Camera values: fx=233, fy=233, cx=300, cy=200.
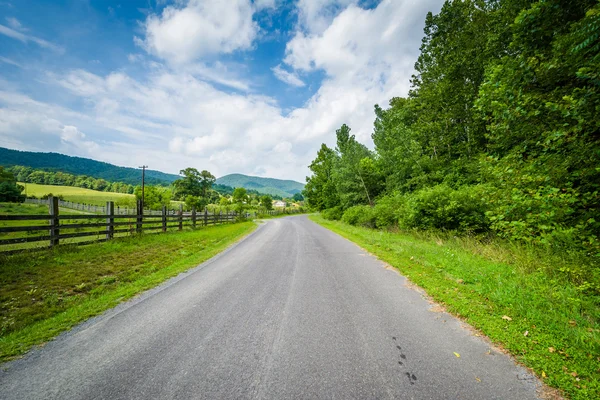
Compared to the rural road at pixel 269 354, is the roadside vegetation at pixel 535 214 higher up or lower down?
higher up

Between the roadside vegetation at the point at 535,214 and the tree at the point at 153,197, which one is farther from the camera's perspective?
the tree at the point at 153,197

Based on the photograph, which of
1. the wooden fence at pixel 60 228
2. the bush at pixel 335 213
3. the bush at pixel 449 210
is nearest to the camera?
the wooden fence at pixel 60 228

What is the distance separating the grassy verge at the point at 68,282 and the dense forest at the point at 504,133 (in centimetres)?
881

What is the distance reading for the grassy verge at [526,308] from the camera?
7.91 ft

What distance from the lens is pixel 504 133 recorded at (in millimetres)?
6551

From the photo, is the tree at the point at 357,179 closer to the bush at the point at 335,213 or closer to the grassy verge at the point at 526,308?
the bush at the point at 335,213

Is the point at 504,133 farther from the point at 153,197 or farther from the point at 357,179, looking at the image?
the point at 153,197

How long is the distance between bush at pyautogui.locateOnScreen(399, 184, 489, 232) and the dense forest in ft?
0.16

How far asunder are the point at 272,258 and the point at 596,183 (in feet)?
26.7

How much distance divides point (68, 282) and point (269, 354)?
212 inches

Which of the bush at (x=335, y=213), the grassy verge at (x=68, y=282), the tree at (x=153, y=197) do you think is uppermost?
the tree at (x=153, y=197)

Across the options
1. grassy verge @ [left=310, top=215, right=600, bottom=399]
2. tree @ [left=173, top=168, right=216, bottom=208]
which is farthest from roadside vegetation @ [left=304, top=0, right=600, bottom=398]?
tree @ [left=173, top=168, right=216, bottom=208]

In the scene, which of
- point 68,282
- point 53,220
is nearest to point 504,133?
point 68,282

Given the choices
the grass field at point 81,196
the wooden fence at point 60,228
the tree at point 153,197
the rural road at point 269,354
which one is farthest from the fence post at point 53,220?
the grass field at point 81,196
